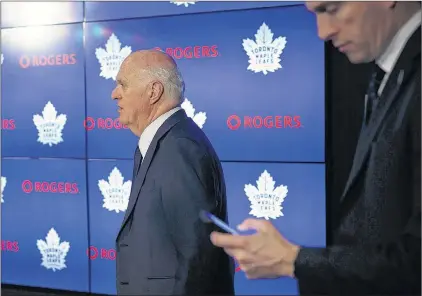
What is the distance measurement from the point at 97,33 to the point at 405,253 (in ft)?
7.23

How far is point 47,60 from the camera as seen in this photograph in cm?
319

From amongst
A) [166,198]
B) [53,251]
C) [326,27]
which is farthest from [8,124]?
[326,27]

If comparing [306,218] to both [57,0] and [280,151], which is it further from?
[57,0]

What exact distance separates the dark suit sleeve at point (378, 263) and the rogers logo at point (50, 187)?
6.75 ft

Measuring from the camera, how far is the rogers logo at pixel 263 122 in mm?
2763

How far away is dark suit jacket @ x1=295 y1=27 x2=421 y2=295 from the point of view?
4.26 feet

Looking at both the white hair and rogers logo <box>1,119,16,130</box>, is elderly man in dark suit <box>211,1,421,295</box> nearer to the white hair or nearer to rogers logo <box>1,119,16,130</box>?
the white hair

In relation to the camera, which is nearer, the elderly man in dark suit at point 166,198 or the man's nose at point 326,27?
the man's nose at point 326,27

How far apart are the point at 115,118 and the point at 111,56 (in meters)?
0.32

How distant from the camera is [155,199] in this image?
1853mm

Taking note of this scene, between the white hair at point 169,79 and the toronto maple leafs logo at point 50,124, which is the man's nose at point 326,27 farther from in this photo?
the toronto maple leafs logo at point 50,124

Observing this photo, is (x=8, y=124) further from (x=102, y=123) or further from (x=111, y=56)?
(x=111, y=56)

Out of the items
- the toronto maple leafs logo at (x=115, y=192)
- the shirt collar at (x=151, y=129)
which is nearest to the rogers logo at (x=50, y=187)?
the toronto maple leafs logo at (x=115, y=192)

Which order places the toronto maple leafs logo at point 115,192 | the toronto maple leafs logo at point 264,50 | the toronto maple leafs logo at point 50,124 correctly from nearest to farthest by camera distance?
the toronto maple leafs logo at point 264,50, the toronto maple leafs logo at point 115,192, the toronto maple leafs logo at point 50,124
